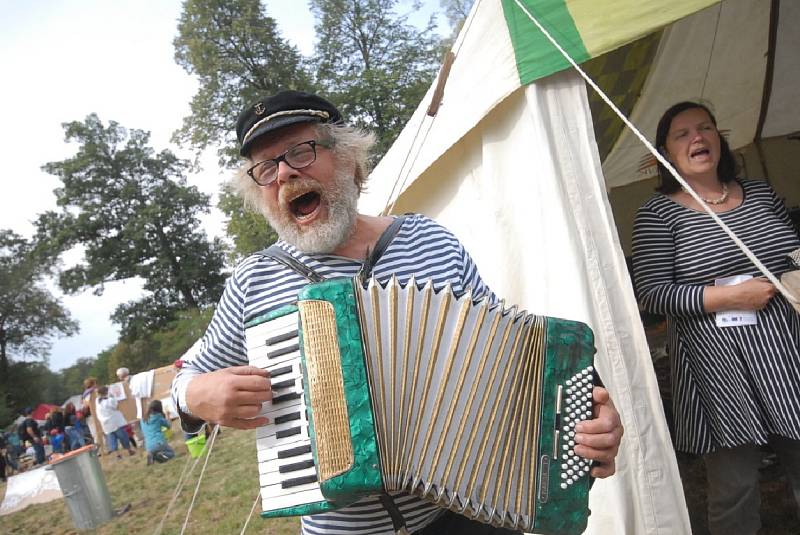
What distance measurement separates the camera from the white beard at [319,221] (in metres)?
1.48

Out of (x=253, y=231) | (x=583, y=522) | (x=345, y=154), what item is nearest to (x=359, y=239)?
(x=345, y=154)

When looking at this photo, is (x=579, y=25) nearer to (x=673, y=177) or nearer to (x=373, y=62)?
(x=673, y=177)

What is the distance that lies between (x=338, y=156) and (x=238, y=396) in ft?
2.71

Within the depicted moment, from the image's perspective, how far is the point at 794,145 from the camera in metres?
4.57

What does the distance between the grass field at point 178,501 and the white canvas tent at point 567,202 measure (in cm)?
291

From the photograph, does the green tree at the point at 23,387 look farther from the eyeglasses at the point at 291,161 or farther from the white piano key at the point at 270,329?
the white piano key at the point at 270,329

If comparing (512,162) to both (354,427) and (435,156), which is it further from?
(354,427)

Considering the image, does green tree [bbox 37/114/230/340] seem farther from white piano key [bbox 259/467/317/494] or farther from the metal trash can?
white piano key [bbox 259/467/317/494]

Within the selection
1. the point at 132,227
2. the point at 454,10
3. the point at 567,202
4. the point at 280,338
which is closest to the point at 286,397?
the point at 280,338

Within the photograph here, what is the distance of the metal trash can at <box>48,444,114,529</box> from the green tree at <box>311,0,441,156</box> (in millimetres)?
13973

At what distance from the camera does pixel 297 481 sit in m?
1.14

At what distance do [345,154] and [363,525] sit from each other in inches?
44.3

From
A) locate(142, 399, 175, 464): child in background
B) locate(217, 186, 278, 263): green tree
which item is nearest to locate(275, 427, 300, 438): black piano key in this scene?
locate(142, 399, 175, 464): child in background

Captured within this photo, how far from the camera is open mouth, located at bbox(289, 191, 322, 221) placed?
152 cm
